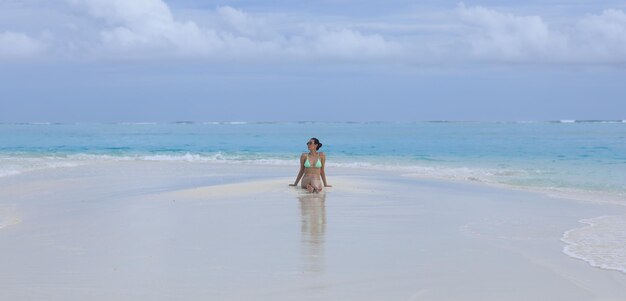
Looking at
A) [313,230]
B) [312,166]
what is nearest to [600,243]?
[313,230]

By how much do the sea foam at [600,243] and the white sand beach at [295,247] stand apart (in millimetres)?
192

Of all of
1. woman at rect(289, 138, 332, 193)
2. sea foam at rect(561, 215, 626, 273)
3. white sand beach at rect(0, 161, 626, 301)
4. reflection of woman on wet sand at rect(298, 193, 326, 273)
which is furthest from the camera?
woman at rect(289, 138, 332, 193)

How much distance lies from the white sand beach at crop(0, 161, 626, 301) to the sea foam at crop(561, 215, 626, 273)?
19cm

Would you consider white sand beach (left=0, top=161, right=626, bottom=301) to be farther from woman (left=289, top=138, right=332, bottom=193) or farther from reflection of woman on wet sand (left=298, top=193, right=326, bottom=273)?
woman (left=289, top=138, right=332, bottom=193)

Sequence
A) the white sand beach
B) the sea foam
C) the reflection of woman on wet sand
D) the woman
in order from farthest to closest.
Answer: the woman → the sea foam → the reflection of woman on wet sand → the white sand beach

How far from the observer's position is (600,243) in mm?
9086

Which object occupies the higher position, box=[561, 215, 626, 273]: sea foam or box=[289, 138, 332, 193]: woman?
box=[289, 138, 332, 193]: woman

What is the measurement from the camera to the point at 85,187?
56.9ft

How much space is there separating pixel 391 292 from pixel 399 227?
12.6 feet

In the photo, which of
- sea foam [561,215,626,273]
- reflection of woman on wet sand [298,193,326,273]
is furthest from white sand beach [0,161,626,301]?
sea foam [561,215,626,273]

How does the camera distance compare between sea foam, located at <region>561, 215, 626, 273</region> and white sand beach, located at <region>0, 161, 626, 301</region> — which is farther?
sea foam, located at <region>561, 215, 626, 273</region>

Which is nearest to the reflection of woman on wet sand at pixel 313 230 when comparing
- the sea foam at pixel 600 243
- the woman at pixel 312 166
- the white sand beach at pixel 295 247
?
the white sand beach at pixel 295 247

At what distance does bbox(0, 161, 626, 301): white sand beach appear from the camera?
6538 millimetres

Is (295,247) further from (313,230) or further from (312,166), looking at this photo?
(312,166)
